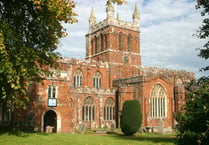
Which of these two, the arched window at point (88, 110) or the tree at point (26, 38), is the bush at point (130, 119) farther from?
the tree at point (26, 38)

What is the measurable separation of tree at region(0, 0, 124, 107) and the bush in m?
10.8

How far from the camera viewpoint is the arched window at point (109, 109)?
36.9 meters

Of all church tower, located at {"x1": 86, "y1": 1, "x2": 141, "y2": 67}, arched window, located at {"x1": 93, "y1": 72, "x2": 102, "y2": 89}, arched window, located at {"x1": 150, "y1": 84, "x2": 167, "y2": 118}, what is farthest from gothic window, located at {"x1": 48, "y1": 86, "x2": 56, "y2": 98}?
church tower, located at {"x1": 86, "y1": 1, "x2": 141, "y2": 67}

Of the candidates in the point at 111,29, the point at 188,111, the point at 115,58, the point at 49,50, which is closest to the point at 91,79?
the point at 115,58

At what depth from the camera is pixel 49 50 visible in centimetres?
1825

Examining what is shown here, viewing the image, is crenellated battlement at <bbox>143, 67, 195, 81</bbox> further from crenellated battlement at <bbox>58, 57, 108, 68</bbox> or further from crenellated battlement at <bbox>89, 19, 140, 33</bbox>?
crenellated battlement at <bbox>58, 57, 108, 68</bbox>

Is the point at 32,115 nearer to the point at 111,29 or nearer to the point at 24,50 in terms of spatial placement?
the point at 24,50

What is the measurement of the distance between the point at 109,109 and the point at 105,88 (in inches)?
118

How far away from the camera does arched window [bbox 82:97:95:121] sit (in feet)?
115

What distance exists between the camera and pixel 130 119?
84.3 ft

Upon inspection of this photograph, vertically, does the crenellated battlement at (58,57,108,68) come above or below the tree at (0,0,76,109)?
above

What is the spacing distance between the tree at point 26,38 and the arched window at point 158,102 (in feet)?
65.7

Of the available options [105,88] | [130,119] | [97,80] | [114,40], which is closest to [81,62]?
[97,80]

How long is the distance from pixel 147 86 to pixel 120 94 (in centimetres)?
397
